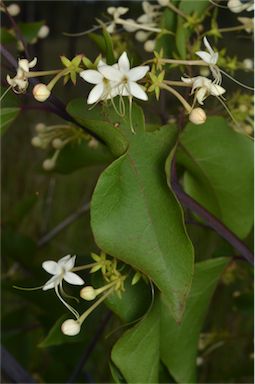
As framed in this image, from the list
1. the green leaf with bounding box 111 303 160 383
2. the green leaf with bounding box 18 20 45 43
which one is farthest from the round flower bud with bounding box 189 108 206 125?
the green leaf with bounding box 18 20 45 43

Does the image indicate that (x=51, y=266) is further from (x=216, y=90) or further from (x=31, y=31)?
(x=31, y=31)

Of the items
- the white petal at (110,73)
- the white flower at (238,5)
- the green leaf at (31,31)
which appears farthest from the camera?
the green leaf at (31,31)

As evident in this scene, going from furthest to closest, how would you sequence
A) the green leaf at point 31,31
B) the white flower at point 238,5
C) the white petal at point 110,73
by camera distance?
the green leaf at point 31,31
the white flower at point 238,5
the white petal at point 110,73

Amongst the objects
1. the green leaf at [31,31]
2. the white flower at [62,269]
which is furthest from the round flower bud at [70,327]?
the green leaf at [31,31]

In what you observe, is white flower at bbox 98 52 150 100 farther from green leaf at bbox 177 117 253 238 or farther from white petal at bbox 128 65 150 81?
green leaf at bbox 177 117 253 238

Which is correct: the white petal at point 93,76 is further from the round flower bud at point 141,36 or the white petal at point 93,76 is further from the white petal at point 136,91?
the round flower bud at point 141,36

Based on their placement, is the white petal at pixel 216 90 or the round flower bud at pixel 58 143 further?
the round flower bud at pixel 58 143

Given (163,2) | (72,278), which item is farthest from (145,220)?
(163,2)

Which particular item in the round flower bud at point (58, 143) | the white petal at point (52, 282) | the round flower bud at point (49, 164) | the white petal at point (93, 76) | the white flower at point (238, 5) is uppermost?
the white petal at point (93, 76)
